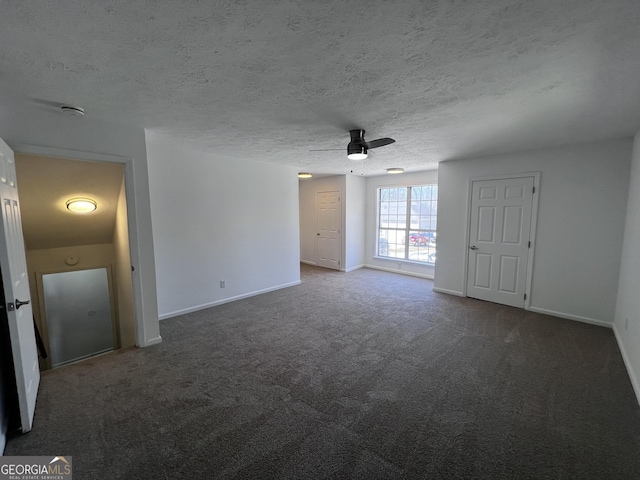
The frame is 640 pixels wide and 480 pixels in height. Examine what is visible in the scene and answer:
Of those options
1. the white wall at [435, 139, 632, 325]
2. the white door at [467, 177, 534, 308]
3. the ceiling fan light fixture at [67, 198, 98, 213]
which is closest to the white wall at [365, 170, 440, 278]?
the white door at [467, 177, 534, 308]

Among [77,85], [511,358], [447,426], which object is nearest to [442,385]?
[447,426]

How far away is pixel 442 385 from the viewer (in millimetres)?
2404

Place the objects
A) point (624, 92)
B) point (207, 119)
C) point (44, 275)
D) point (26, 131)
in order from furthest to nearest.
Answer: point (44, 275)
point (207, 119)
point (26, 131)
point (624, 92)

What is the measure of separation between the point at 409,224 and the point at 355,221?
1314 mm

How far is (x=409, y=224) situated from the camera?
6.52 metres

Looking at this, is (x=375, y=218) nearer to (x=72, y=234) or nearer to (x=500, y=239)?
(x=500, y=239)

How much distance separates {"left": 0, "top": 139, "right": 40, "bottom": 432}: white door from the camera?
72.7 inches

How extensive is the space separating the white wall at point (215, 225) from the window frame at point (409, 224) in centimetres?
258

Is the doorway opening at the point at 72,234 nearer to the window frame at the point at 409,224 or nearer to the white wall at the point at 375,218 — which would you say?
the white wall at the point at 375,218

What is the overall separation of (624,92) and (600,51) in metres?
0.89

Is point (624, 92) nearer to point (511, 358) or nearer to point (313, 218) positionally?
point (511, 358)

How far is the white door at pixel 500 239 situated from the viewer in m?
4.14

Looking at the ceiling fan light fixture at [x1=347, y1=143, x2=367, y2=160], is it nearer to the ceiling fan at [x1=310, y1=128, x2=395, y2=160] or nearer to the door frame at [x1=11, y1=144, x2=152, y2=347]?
the ceiling fan at [x1=310, y1=128, x2=395, y2=160]

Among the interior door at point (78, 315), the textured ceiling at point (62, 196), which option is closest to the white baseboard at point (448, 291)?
the textured ceiling at point (62, 196)
